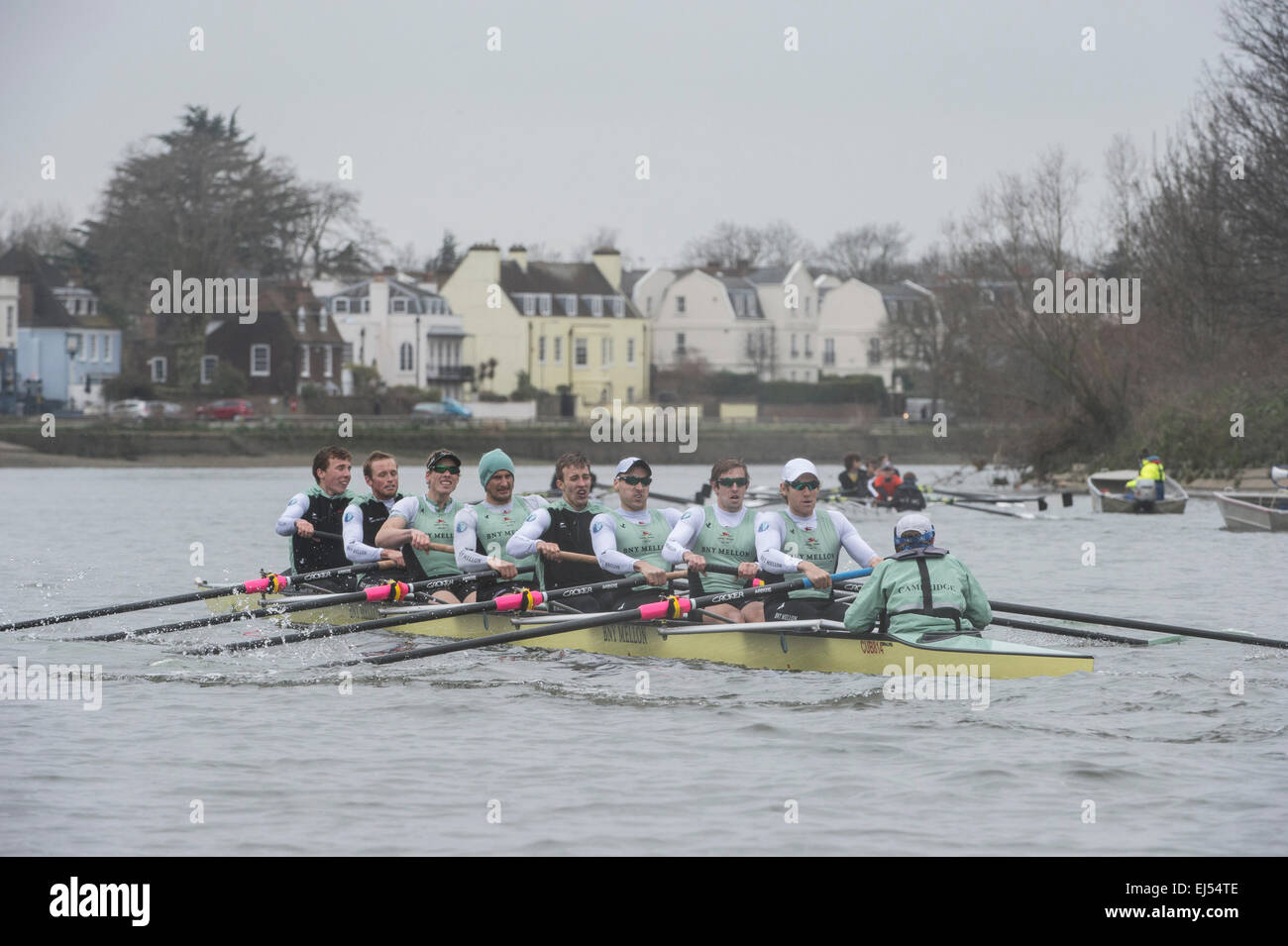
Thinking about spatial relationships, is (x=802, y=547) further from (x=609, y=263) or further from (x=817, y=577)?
(x=609, y=263)

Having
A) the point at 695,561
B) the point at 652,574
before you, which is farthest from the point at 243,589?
the point at 695,561

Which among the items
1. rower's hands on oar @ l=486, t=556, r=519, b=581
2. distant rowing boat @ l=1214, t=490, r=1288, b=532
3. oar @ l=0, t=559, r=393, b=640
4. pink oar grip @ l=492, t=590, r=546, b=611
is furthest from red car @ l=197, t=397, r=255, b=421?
pink oar grip @ l=492, t=590, r=546, b=611

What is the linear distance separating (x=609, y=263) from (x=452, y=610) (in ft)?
280

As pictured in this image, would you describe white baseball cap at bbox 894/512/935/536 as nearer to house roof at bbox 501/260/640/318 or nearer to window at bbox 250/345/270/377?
window at bbox 250/345/270/377

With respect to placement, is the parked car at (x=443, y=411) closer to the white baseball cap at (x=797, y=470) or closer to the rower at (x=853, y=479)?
the rower at (x=853, y=479)

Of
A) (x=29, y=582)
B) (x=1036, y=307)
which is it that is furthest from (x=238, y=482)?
(x=29, y=582)

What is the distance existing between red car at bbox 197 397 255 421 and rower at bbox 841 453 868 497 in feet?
138

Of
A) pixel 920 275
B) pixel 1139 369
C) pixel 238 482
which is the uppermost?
A: pixel 920 275

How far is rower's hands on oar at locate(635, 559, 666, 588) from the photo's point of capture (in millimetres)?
13453

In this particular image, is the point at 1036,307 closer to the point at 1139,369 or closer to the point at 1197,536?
the point at 1139,369

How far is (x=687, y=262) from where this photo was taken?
11412cm

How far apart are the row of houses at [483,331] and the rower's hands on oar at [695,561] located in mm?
64507
